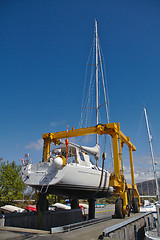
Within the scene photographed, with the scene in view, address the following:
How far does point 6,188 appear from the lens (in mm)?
16562

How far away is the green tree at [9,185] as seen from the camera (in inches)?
643

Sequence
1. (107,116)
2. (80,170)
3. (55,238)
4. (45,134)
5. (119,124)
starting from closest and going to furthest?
(55,238)
(80,170)
(119,124)
(45,134)
(107,116)

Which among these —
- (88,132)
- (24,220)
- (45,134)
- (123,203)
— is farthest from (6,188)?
(123,203)

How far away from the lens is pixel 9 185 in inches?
651

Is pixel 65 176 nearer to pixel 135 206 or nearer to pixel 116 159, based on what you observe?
pixel 116 159

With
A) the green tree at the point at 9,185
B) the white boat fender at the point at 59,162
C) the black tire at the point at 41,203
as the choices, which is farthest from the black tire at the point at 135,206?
the green tree at the point at 9,185

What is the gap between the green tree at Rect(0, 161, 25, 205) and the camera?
16344mm

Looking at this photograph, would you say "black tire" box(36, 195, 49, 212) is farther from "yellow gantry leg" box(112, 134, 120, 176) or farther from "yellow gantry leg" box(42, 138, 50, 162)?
"yellow gantry leg" box(112, 134, 120, 176)

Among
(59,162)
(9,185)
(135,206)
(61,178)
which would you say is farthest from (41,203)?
(9,185)

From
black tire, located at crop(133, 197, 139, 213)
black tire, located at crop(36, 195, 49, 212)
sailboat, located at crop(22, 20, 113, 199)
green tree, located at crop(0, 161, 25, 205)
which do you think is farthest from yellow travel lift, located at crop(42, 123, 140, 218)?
green tree, located at crop(0, 161, 25, 205)

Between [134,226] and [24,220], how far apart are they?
521 cm

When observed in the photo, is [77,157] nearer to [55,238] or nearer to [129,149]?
[55,238]

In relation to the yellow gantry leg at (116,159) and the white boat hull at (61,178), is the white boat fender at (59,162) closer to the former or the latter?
the white boat hull at (61,178)

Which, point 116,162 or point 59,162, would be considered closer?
point 59,162
